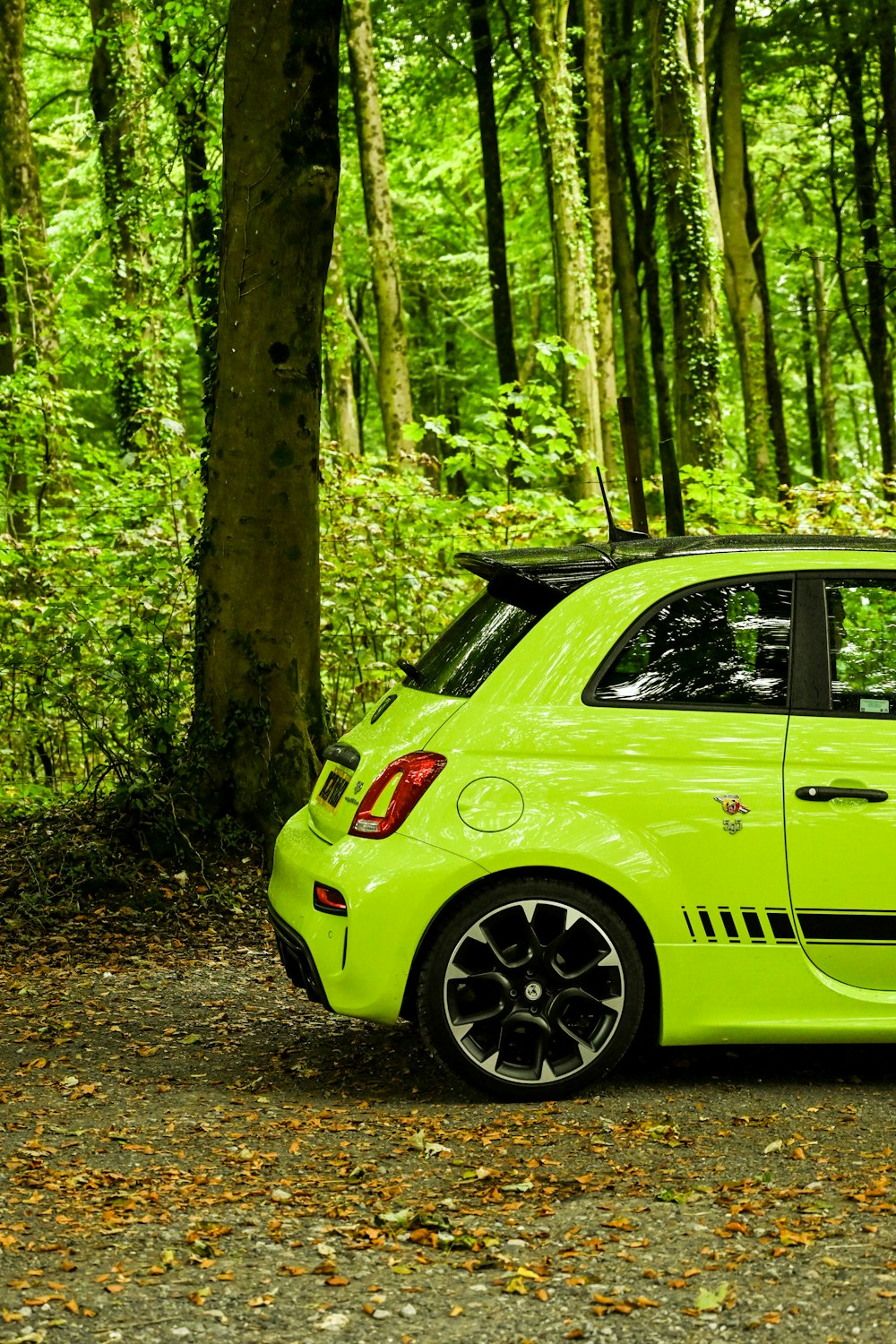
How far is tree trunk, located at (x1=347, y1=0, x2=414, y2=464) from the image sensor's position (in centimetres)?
1992

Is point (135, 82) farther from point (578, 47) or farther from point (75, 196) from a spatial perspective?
point (75, 196)

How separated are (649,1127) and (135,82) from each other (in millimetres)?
16179

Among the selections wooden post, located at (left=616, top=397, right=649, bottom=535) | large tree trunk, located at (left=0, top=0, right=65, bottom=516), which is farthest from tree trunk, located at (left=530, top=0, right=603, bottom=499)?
wooden post, located at (left=616, top=397, right=649, bottom=535)

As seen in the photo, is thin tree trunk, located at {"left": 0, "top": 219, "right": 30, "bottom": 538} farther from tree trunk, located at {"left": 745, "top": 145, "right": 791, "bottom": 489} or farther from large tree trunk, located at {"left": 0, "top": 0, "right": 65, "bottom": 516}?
tree trunk, located at {"left": 745, "top": 145, "right": 791, "bottom": 489}

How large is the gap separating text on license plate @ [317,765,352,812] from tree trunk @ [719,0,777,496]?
16.8 meters

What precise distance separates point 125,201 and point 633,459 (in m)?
10.3

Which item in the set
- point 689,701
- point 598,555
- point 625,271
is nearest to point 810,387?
point 625,271

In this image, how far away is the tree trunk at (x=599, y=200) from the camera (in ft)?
73.8

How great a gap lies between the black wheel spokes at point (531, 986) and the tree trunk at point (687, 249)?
12.4 m

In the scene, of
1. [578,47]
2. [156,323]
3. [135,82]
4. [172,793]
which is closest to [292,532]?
[172,793]

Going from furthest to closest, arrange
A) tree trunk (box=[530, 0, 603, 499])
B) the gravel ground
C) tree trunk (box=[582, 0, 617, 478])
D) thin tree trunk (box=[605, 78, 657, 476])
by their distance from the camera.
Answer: thin tree trunk (box=[605, 78, 657, 476]) → tree trunk (box=[582, 0, 617, 478]) → tree trunk (box=[530, 0, 603, 499]) → the gravel ground

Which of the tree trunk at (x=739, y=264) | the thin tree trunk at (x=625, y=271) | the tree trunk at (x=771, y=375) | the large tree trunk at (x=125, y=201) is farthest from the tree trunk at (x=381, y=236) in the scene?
the tree trunk at (x=771, y=375)

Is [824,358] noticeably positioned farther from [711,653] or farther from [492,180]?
[711,653]

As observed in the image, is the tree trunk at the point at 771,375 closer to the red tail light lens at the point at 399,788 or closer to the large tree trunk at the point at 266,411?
the large tree trunk at the point at 266,411
